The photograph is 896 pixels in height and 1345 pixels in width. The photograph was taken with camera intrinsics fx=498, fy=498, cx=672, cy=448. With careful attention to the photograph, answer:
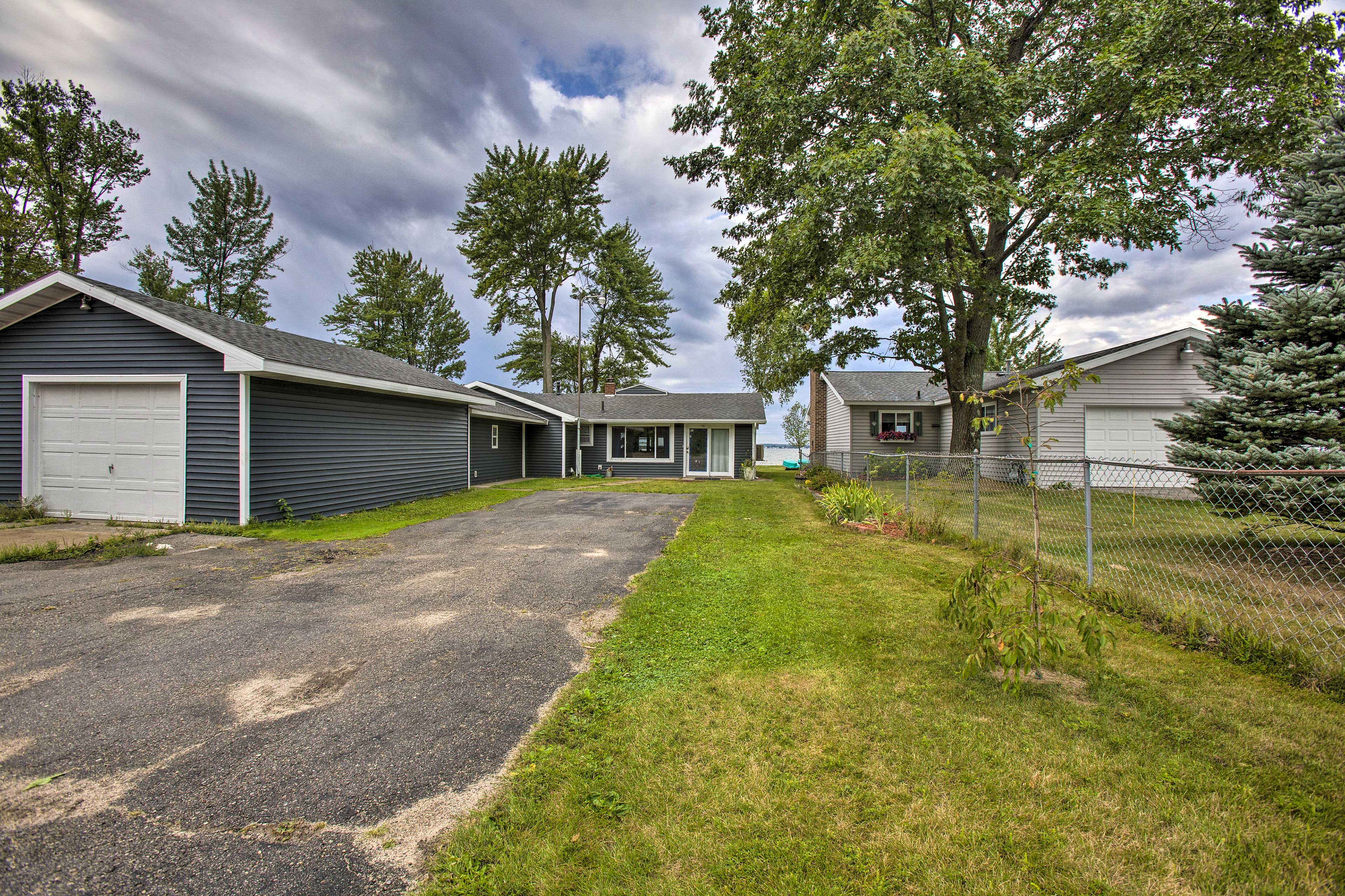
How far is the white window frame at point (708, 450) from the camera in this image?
20609 mm

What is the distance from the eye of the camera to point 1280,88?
9914 mm

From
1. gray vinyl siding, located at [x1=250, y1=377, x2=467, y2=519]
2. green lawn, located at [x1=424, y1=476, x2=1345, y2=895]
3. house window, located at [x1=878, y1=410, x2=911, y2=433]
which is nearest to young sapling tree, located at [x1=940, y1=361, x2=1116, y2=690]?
green lawn, located at [x1=424, y1=476, x2=1345, y2=895]

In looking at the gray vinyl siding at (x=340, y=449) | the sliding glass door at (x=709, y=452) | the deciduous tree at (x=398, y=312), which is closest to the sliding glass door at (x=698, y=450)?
the sliding glass door at (x=709, y=452)

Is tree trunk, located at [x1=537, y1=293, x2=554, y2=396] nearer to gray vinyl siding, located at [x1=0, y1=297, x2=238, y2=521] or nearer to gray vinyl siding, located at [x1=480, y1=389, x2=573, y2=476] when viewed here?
gray vinyl siding, located at [x1=480, y1=389, x2=573, y2=476]

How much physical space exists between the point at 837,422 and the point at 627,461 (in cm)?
969

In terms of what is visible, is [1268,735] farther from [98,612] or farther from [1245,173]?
[1245,173]

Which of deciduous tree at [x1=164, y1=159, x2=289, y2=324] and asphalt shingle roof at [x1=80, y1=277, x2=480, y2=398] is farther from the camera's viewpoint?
deciduous tree at [x1=164, y1=159, x2=289, y2=324]

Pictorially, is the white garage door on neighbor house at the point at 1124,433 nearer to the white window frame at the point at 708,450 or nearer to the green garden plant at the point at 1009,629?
the white window frame at the point at 708,450

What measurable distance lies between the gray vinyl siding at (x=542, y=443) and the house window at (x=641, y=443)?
195 centimetres

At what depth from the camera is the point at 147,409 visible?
8.23m

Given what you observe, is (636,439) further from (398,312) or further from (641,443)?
(398,312)

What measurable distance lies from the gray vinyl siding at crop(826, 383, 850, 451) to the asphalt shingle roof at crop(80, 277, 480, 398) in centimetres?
1534

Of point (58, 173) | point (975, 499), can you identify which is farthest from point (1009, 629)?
point (58, 173)

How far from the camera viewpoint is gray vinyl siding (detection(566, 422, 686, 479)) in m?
21.0
